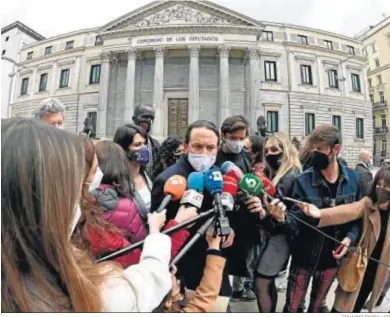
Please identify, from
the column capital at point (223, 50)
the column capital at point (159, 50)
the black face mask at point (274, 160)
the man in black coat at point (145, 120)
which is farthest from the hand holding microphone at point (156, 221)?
the column capital at point (223, 50)

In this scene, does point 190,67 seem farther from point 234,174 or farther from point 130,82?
point 234,174

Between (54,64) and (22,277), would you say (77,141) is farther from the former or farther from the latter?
(54,64)

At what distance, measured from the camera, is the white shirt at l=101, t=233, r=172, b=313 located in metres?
0.55

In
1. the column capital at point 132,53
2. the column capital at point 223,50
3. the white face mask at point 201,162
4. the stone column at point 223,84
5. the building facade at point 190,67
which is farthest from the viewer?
the column capital at point 223,50

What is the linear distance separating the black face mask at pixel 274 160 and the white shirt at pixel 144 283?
103 cm

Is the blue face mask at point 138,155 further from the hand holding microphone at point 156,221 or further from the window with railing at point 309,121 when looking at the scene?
the window with railing at point 309,121

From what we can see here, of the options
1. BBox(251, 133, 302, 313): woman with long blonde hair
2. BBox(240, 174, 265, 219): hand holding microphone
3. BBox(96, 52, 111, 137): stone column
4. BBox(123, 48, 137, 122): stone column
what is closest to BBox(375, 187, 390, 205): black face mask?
BBox(251, 133, 302, 313): woman with long blonde hair

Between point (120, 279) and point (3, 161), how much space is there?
0.28 m

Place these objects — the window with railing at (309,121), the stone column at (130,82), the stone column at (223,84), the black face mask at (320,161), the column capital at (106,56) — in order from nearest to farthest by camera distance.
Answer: the black face mask at (320,161) < the window with railing at (309,121) < the column capital at (106,56) < the stone column at (130,82) < the stone column at (223,84)

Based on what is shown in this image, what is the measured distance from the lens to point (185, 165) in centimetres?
122

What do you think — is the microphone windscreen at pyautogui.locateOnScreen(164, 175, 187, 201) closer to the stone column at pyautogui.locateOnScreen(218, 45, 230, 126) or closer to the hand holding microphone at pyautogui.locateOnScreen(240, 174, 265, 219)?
the hand holding microphone at pyautogui.locateOnScreen(240, 174, 265, 219)

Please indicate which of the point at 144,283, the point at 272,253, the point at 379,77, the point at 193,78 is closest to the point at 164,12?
the point at 379,77

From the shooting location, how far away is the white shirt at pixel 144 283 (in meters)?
0.55

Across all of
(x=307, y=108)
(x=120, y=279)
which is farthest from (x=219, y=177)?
(x=307, y=108)
